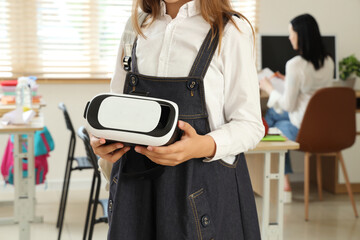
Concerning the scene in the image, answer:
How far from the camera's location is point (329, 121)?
3.81 meters

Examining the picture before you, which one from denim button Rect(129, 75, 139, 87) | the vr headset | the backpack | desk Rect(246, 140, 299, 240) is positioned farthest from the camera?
the backpack

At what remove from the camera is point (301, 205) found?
4.21m

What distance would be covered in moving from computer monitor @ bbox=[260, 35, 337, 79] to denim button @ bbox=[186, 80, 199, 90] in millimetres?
3431

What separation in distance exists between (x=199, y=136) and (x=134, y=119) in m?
0.18

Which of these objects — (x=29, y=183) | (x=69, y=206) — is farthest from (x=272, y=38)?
(x=29, y=183)

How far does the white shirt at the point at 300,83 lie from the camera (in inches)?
162

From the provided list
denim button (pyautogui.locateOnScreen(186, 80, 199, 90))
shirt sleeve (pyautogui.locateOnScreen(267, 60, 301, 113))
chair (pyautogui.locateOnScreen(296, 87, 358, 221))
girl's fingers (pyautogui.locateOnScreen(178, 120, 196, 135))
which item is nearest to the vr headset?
girl's fingers (pyautogui.locateOnScreen(178, 120, 196, 135))

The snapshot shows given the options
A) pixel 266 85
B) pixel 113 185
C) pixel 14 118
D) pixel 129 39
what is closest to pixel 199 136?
pixel 113 185

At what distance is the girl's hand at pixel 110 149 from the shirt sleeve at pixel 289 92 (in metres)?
3.13

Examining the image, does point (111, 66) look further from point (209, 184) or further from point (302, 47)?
point (209, 184)

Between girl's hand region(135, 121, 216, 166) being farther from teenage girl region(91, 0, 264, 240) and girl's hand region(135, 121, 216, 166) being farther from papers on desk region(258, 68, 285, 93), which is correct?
papers on desk region(258, 68, 285, 93)

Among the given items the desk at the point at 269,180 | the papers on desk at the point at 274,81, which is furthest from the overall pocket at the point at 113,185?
the papers on desk at the point at 274,81

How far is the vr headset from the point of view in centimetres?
102

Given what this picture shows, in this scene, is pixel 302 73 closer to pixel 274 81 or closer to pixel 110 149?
pixel 274 81
